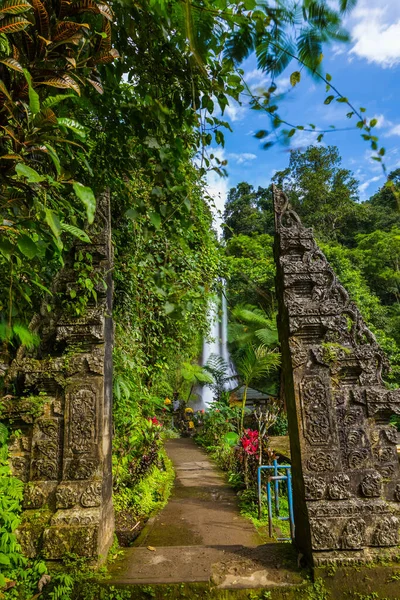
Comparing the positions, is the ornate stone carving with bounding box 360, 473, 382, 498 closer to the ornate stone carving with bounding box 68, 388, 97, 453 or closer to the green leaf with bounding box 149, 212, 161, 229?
the ornate stone carving with bounding box 68, 388, 97, 453

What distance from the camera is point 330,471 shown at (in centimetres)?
278

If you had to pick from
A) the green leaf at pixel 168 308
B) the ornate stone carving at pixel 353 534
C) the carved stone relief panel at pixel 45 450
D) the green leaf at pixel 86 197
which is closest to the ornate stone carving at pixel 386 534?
the ornate stone carving at pixel 353 534

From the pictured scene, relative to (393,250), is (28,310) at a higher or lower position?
lower

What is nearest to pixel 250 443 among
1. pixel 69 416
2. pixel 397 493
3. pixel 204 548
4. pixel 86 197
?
pixel 204 548

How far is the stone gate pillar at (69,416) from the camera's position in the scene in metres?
2.67

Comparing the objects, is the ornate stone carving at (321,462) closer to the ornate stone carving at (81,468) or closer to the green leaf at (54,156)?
the ornate stone carving at (81,468)

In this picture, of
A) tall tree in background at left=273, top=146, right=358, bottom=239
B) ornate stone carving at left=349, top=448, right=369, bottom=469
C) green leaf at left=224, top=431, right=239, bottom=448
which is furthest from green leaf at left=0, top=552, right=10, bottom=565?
tall tree in background at left=273, top=146, right=358, bottom=239

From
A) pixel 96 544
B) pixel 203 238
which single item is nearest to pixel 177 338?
pixel 203 238

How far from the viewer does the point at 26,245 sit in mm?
1572

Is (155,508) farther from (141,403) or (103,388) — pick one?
(103,388)

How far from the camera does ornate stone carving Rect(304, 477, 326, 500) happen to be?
2.73 m

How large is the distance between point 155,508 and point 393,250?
18.4 m

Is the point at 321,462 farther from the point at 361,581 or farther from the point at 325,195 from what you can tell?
the point at 325,195

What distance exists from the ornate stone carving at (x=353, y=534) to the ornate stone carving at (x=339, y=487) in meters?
0.17
